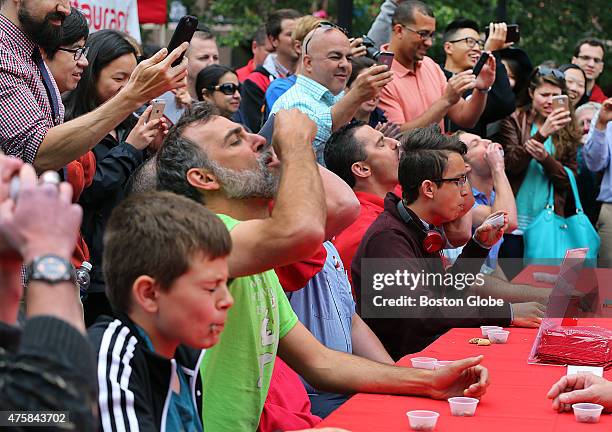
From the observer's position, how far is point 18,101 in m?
3.82

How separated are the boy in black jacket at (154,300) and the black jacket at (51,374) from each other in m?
0.60

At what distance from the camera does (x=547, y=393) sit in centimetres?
321

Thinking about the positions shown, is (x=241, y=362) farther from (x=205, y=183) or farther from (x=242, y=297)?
(x=205, y=183)

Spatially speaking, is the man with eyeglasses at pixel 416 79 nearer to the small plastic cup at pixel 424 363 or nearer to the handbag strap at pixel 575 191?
the handbag strap at pixel 575 191

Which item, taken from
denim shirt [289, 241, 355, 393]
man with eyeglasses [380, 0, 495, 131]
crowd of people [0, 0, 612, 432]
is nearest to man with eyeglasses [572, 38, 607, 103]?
crowd of people [0, 0, 612, 432]

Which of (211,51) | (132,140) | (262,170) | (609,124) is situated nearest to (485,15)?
(609,124)

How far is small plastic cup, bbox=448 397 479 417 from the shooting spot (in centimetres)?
295

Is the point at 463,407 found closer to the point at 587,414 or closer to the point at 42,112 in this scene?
the point at 587,414

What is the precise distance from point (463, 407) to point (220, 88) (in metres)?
4.14

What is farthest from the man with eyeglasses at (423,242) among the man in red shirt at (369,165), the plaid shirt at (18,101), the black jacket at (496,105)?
the black jacket at (496,105)

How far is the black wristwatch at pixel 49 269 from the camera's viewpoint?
1645 mm

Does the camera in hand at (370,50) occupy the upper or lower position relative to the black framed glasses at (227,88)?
upper

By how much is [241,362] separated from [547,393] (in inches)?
39.4

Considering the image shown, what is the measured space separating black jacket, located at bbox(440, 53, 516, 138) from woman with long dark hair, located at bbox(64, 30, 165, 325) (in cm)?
325
